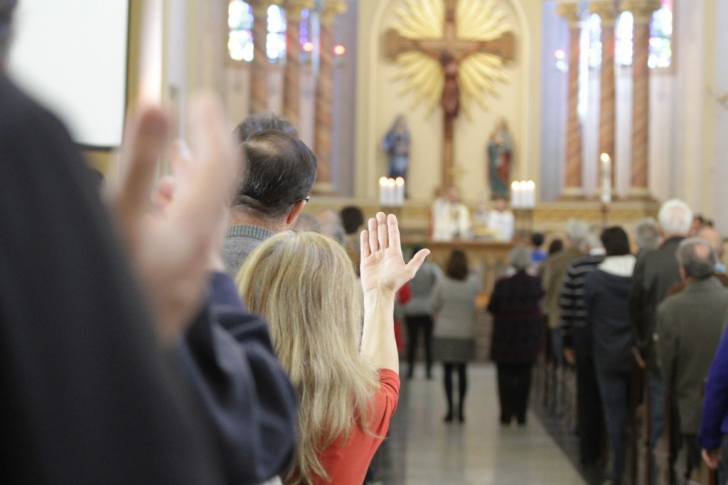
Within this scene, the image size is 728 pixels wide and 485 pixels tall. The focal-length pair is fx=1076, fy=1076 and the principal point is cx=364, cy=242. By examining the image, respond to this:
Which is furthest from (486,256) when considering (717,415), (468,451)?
(717,415)

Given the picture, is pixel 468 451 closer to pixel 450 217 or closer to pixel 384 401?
pixel 384 401

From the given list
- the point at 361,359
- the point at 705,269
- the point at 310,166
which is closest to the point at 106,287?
the point at 361,359

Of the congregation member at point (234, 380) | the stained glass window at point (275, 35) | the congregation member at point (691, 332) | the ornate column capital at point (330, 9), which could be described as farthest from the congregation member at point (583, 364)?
the stained glass window at point (275, 35)

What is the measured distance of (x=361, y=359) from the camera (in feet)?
7.53

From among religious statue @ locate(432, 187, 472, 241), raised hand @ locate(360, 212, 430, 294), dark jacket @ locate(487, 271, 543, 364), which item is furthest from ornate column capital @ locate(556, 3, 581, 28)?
raised hand @ locate(360, 212, 430, 294)

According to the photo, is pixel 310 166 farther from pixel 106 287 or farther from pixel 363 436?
pixel 106 287

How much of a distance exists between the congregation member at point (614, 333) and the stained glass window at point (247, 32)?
1289cm

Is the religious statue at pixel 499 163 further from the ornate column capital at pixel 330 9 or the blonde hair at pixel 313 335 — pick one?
the blonde hair at pixel 313 335

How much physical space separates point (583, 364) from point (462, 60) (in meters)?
12.4

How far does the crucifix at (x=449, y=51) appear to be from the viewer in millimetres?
19406

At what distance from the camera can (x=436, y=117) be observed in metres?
20.0

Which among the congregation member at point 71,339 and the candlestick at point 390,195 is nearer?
the congregation member at point 71,339

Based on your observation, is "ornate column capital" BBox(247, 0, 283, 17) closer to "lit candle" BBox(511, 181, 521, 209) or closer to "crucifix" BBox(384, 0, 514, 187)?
"crucifix" BBox(384, 0, 514, 187)

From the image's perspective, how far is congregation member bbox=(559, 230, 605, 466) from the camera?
26.6 feet
